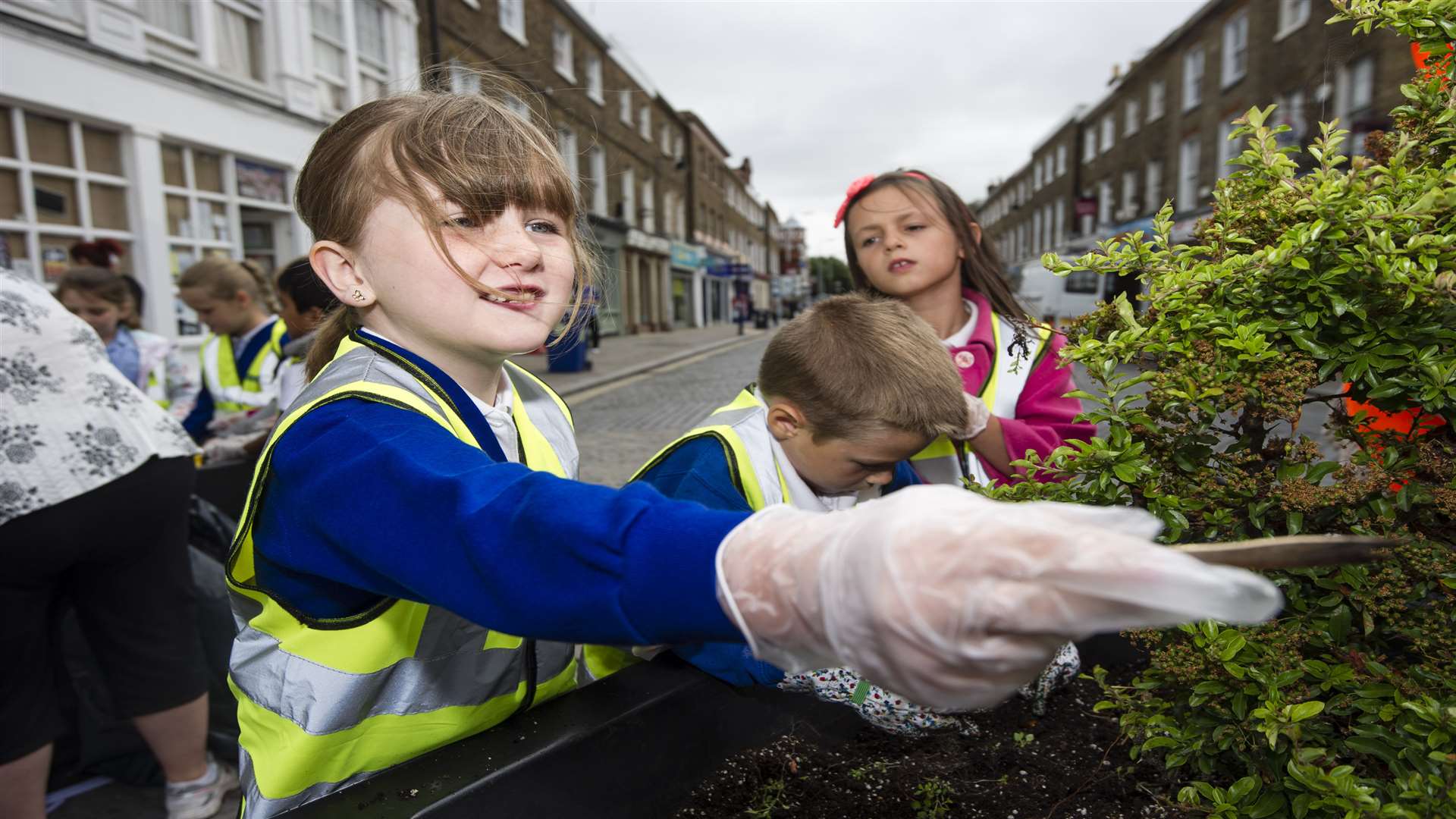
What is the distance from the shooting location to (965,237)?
7.93 ft

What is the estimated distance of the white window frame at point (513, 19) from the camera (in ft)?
59.3

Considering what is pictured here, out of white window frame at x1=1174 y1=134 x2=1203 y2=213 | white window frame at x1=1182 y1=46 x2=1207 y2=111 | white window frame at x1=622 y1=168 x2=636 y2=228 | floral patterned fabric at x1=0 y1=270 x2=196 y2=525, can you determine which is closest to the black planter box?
floral patterned fabric at x1=0 y1=270 x2=196 y2=525

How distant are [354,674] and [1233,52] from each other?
23.1 metres

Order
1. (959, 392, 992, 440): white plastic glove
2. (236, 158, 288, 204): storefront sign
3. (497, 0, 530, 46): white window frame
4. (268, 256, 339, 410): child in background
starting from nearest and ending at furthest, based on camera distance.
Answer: (959, 392, 992, 440): white plastic glove → (268, 256, 339, 410): child in background → (236, 158, 288, 204): storefront sign → (497, 0, 530, 46): white window frame

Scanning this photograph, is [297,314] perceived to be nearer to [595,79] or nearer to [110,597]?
[110,597]

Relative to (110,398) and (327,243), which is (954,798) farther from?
(110,398)

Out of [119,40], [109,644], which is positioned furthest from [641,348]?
[109,644]

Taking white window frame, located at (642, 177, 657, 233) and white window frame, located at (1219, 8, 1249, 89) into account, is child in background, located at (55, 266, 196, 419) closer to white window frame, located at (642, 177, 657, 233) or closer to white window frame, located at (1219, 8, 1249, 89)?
white window frame, located at (1219, 8, 1249, 89)

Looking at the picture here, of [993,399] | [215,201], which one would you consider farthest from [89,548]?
[215,201]

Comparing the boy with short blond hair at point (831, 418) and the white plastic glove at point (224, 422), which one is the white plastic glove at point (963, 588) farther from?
the white plastic glove at point (224, 422)

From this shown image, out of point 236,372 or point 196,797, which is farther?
point 236,372

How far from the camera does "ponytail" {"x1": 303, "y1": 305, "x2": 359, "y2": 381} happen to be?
137 centimetres

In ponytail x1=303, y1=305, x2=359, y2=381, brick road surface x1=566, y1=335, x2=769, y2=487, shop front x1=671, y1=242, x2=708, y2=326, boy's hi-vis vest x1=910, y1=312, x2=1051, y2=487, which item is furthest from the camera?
shop front x1=671, y1=242, x2=708, y2=326

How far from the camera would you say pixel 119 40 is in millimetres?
8422
